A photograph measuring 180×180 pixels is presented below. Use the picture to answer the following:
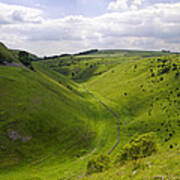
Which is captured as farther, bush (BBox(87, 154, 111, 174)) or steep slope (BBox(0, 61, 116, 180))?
steep slope (BBox(0, 61, 116, 180))

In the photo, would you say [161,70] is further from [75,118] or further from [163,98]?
[75,118]

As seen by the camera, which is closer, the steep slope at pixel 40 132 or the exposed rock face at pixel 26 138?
the steep slope at pixel 40 132

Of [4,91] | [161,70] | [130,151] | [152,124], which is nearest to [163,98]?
[152,124]

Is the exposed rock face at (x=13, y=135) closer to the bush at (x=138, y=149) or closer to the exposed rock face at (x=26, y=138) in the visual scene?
the exposed rock face at (x=26, y=138)

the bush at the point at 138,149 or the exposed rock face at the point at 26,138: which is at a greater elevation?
the exposed rock face at the point at 26,138

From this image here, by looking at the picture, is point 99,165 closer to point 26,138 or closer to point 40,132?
point 26,138

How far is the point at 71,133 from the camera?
83812 millimetres

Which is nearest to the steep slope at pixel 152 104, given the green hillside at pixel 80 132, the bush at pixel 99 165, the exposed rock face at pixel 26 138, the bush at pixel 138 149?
the green hillside at pixel 80 132

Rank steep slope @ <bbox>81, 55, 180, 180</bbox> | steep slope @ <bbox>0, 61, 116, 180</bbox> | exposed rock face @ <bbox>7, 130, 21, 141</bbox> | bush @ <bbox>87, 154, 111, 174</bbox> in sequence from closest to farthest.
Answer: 1. bush @ <bbox>87, 154, 111, 174</bbox>
2. steep slope @ <bbox>0, 61, 116, 180</bbox>
3. exposed rock face @ <bbox>7, 130, 21, 141</bbox>
4. steep slope @ <bbox>81, 55, 180, 180</bbox>

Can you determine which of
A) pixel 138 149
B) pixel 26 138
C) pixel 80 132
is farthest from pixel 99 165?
pixel 80 132

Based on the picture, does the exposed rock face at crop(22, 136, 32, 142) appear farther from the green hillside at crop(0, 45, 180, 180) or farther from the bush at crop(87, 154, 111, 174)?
the bush at crop(87, 154, 111, 174)

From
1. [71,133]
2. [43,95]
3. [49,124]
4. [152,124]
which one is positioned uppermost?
[43,95]

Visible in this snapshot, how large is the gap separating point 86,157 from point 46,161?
17317 millimetres

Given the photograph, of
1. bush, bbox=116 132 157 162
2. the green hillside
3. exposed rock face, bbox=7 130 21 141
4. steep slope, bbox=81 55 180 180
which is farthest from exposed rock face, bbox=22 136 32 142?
steep slope, bbox=81 55 180 180
